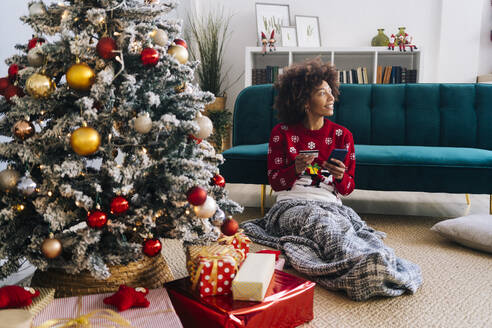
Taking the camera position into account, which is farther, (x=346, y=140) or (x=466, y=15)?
(x=466, y=15)

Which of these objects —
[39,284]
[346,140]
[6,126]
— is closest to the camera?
[6,126]

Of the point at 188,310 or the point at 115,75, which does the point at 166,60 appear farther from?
the point at 188,310

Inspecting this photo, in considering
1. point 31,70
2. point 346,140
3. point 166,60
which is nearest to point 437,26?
point 346,140

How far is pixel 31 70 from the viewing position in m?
1.06

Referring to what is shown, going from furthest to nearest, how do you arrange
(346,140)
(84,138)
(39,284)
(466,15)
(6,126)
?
(466,15), (346,140), (39,284), (6,126), (84,138)

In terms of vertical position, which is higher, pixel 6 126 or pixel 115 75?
pixel 115 75

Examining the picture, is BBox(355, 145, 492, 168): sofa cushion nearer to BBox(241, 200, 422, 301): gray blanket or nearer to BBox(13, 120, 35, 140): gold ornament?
BBox(241, 200, 422, 301): gray blanket

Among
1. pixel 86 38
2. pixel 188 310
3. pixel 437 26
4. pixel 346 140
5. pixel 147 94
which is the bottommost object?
pixel 188 310

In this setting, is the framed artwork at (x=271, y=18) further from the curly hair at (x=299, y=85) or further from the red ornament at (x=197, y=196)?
the red ornament at (x=197, y=196)

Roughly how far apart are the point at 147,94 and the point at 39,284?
0.67m

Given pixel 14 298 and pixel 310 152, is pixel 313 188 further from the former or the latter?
pixel 14 298

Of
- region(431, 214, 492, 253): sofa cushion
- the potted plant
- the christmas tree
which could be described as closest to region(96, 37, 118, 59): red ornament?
the christmas tree

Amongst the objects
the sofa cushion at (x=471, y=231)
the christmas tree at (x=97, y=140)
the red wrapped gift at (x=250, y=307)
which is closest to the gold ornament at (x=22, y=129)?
the christmas tree at (x=97, y=140)

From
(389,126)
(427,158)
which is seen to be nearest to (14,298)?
(427,158)
